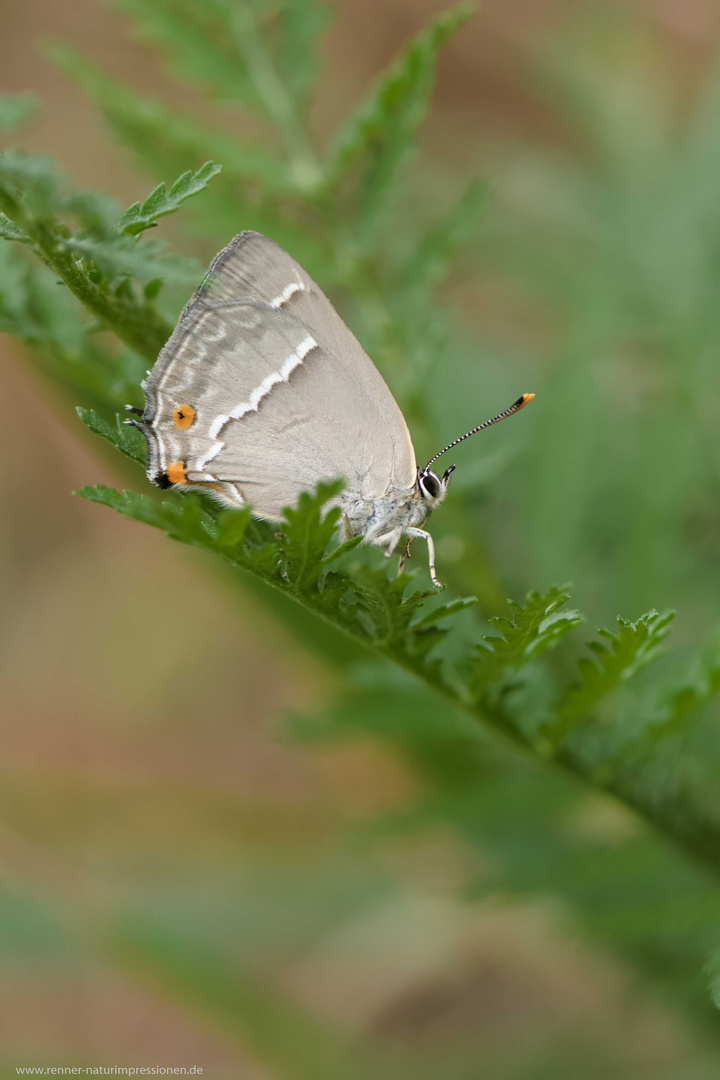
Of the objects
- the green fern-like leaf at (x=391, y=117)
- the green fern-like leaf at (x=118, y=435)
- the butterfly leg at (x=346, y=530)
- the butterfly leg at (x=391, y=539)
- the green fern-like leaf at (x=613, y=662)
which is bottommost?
the green fern-like leaf at (x=613, y=662)

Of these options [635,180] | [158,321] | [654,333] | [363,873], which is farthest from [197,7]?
[363,873]

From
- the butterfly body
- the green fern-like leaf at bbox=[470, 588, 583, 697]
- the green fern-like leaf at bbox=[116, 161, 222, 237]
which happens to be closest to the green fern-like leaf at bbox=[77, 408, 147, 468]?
the butterfly body

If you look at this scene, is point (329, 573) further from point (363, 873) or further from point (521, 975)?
point (521, 975)

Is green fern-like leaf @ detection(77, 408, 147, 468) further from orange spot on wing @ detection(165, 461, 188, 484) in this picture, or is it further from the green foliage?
the green foliage

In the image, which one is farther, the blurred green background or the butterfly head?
the blurred green background

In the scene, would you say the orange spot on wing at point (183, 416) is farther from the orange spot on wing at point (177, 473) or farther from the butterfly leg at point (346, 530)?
the butterfly leg at point (346, 530)

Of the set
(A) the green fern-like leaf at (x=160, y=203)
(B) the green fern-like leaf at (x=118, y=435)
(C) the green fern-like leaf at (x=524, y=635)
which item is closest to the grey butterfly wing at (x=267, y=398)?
(B) the green fern-like leaf at (x=118, y=435)
